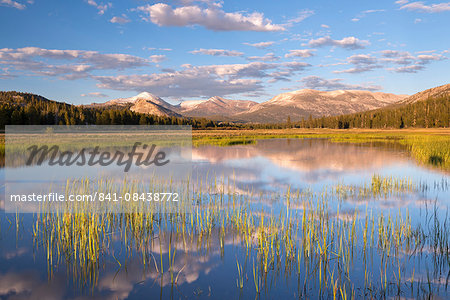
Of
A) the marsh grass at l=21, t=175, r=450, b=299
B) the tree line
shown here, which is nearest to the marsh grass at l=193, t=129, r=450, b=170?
the marsh grass at l=21, t=175, r=450, b=299

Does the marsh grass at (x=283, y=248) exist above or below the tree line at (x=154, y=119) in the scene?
below

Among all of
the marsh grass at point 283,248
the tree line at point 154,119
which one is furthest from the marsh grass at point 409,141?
the tree line at point 154,119

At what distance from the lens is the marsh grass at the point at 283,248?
24.1 feet

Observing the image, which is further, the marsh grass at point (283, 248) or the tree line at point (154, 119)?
the tree line at point (154, 119)

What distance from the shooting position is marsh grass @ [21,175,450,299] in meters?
7.35

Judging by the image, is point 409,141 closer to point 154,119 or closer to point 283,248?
point 283,248

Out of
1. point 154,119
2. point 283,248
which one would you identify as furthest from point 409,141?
point 154,119

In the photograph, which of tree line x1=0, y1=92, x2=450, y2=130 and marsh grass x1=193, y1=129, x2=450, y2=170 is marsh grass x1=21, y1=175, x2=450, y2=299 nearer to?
marsh grass x1=193, y1=129, x2=450, y2=170

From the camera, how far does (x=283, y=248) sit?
9.09 metres

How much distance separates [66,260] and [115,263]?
145cm

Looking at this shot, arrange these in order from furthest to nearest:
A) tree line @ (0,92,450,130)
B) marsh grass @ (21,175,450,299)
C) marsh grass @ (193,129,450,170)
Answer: tree line @ (0,92,450,130) < marsh grass @ (193,129,450,170) < marsh grass @ (21,175,450,299)

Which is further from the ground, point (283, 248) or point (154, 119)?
point (154, 119)

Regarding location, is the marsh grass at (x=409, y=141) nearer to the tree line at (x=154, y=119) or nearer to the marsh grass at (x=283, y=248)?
the marsh grass at (x=283, y=248)

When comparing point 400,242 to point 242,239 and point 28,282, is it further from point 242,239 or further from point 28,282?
point 28,282
